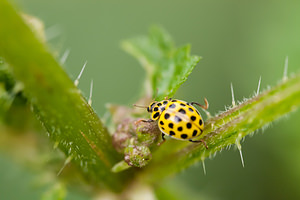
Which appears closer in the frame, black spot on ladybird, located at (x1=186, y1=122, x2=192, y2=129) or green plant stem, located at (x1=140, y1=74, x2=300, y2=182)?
green plant stem, located at (x1=140, y1=74, x2=300, y2=182)

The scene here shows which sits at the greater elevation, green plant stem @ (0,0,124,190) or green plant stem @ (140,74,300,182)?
green plant stem @ (0,0,124,190)

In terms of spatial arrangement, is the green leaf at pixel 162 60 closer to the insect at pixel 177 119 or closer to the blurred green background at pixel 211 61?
the insect at pixel 177 119

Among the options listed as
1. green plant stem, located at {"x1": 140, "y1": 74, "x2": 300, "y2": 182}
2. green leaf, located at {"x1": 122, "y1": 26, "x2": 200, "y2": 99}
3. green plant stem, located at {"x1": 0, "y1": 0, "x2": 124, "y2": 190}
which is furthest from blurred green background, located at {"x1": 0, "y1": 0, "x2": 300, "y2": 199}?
green plant stem, located at {"x1": 0, "y1": 0, "x2": 124, "y2": 190}

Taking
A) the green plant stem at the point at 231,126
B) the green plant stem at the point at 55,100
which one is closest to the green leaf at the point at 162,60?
the green plant stem at the point at 231,126

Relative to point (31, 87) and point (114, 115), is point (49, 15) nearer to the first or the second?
point (114, 115)

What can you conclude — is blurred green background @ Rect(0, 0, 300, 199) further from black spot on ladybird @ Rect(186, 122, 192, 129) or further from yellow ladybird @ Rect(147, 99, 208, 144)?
black spot on ladybird @ Rect(186, 122, 192, 129)

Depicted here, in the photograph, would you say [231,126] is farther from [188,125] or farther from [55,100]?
[55,100]

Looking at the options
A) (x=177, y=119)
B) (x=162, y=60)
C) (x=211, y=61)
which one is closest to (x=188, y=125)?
(x=177, y=119)
